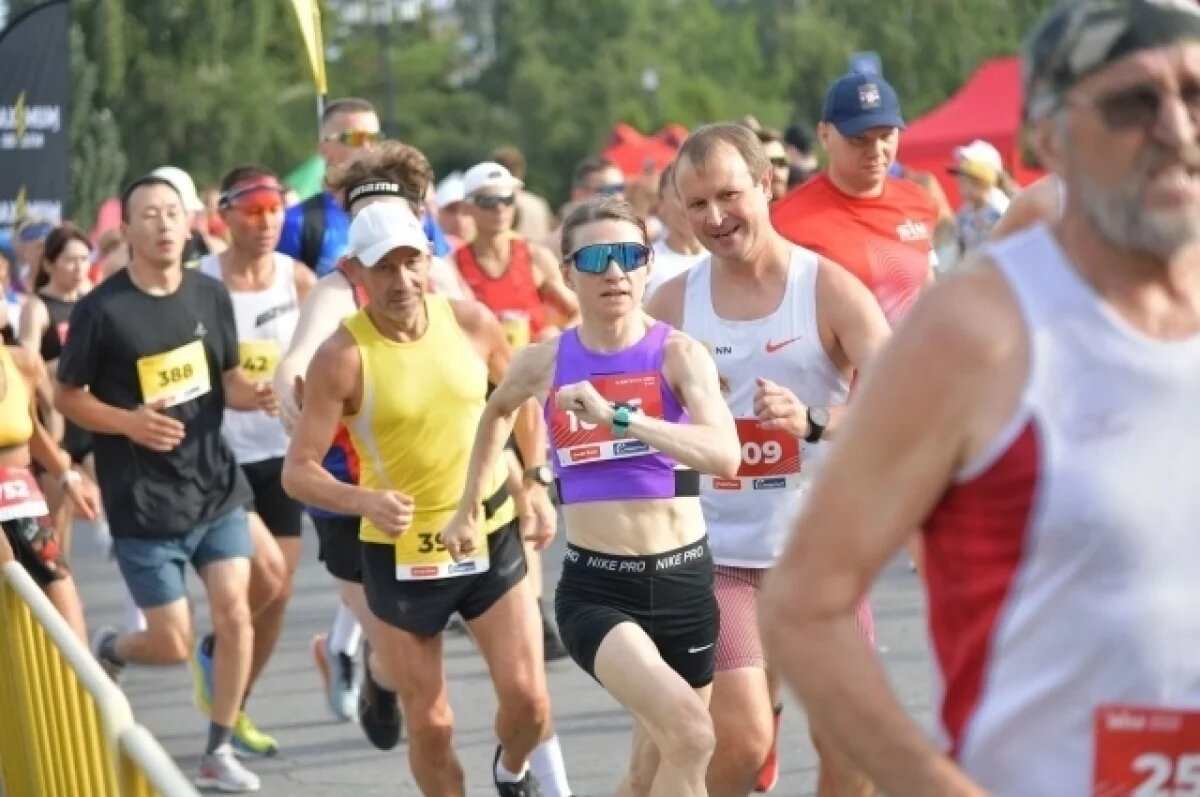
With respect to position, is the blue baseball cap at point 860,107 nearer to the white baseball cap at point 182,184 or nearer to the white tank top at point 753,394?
the white tank top at point 753,394

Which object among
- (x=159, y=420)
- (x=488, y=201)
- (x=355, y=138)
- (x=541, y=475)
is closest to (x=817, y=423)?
(x=541, y=475)

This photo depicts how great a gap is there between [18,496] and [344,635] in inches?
66.3

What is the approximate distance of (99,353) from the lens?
30.4 ft

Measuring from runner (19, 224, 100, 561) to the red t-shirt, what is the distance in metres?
5.81

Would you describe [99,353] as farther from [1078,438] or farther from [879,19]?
[879,19]

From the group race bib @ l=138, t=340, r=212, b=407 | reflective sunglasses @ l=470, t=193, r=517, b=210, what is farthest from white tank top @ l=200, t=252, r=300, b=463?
reflective sunglasses @ l=470, t=193, r=517, b=210

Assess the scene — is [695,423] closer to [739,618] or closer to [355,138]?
[739,618]

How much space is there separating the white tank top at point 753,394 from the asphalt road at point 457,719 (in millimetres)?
1598

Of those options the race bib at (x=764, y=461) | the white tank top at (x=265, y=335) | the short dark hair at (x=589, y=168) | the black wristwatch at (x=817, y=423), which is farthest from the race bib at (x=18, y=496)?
the short dark hair at (x=589, y=168)

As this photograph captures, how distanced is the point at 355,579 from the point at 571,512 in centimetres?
199

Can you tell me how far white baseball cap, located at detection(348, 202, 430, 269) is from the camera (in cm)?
723

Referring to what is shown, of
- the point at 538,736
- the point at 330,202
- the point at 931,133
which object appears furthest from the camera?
the point at 931,133

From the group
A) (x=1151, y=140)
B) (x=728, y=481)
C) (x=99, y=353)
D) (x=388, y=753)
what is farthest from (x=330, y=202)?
(x=1151, y=140)

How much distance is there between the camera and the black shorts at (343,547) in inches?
331
